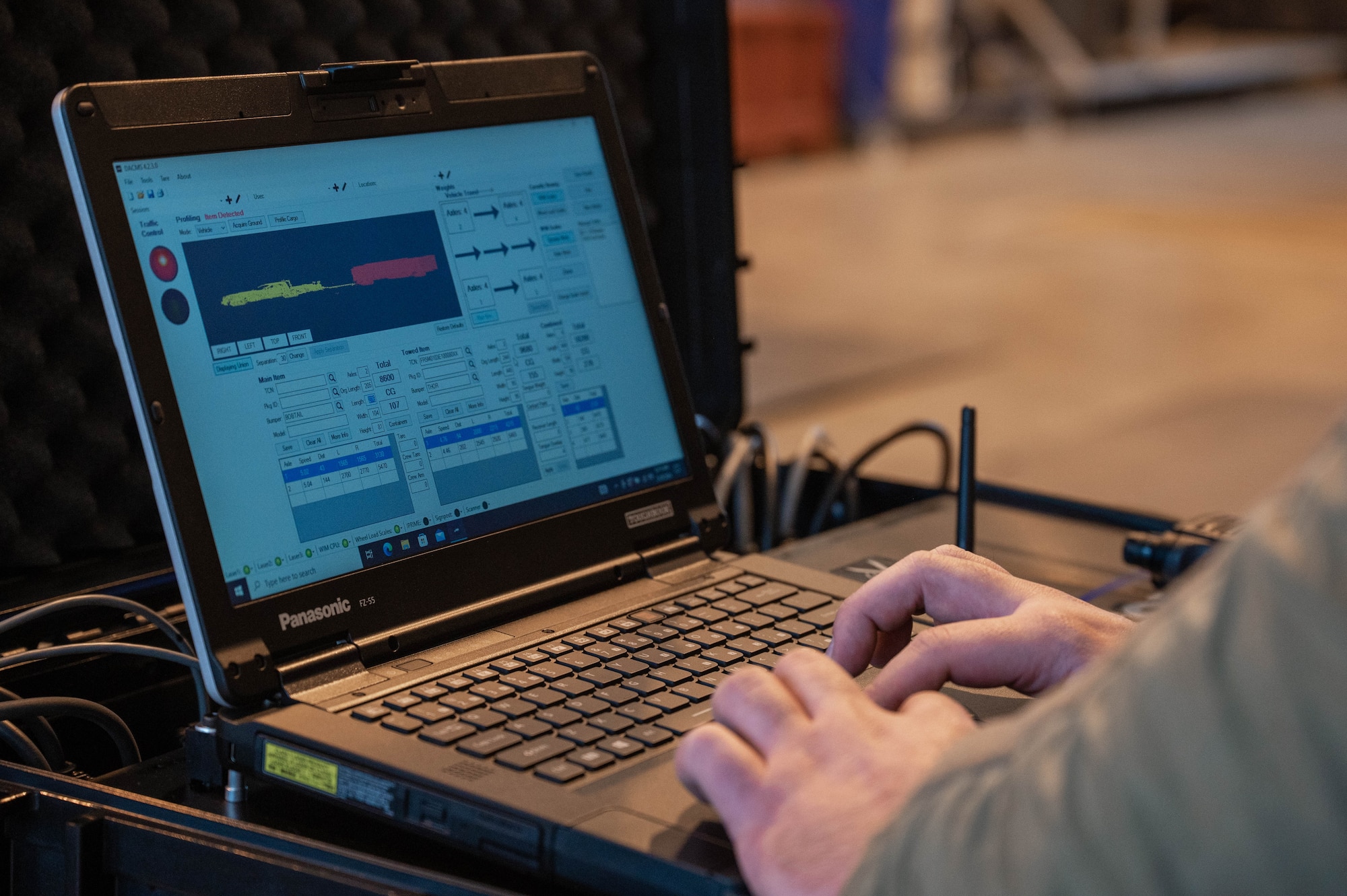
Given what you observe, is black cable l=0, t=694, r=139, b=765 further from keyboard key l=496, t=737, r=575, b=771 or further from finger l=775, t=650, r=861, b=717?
finger l=775, t=650, r=861, b=717

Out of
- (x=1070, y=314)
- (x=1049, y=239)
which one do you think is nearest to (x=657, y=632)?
(x=1070, y=314)

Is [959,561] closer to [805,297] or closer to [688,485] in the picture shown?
[688,485]

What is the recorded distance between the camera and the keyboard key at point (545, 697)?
1.95ft

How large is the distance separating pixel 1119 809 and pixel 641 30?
876mm

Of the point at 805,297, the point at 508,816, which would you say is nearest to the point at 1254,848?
the point at 508,816

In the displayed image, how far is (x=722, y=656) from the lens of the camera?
648 mm

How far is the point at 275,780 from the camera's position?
0.57 metres

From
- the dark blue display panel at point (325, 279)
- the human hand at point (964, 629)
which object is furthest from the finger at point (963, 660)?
the dark blue display panel at point (325, 279)

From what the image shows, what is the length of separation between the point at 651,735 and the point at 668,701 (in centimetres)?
3

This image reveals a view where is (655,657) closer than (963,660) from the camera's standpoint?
No

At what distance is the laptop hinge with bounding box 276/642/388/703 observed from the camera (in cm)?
61

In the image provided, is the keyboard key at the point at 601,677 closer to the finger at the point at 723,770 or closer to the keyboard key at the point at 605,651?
the keyboard key at the point at 605,651

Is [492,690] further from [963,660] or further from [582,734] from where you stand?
Answer: [963,660]

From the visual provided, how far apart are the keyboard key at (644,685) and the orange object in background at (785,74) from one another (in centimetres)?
640
